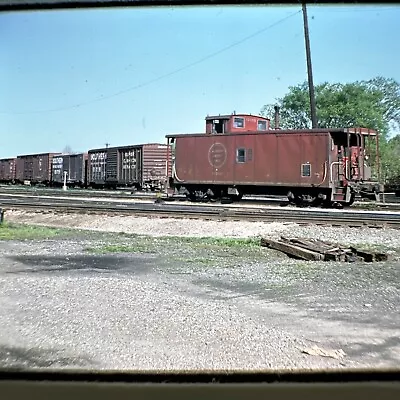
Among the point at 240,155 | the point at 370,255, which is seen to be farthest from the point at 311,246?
the point at 240,155

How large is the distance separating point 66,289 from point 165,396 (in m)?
2.29

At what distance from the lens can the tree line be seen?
119 inches

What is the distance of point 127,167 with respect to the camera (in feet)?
67.2

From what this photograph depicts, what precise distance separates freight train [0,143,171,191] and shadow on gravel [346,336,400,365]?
1379 centimetres

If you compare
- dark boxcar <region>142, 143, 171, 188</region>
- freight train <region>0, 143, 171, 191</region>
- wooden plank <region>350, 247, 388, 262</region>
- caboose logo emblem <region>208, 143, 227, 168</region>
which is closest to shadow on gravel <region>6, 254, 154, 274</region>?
wooden plank <region>350, 247, 388, 262</region>

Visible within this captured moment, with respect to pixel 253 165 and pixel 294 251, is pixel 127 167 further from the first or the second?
pixel 294 251

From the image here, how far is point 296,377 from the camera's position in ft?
4.45

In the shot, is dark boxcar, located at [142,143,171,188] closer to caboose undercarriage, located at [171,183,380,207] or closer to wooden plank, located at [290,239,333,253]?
caboose undercarriage, located at [171,183,380,207]

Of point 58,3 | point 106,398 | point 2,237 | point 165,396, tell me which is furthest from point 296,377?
point 2,237

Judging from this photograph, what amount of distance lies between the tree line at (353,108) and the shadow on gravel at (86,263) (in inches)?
68.3

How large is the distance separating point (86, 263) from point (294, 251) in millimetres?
2347

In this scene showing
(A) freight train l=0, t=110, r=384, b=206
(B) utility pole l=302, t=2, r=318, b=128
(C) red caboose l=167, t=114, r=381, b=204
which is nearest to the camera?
(B) utility pole l=302, t=2, r=318, b=128

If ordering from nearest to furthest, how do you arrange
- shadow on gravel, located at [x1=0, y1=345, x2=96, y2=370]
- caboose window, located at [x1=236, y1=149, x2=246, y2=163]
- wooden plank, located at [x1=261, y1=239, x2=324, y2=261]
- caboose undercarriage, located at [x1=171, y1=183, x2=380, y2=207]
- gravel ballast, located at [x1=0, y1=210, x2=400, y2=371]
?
shadow on gravel, located at [x1=0, y1=345, x2=96, y2=370] < gravel ballast, located at [x1=0, y1=210, x2=400, y2=371] < wooden plank, located at [x1=261, y1=239, x2=324, y2=261] < caboose undercarriage, located at [x1=171, y1=183, x2=380, y2=207] < caboose window, located at [x1=236, y1=149, x2=246, y2=163]

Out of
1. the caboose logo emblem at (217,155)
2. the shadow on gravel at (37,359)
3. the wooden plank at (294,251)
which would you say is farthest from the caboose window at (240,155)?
the shadow on gravel at (37,359)
